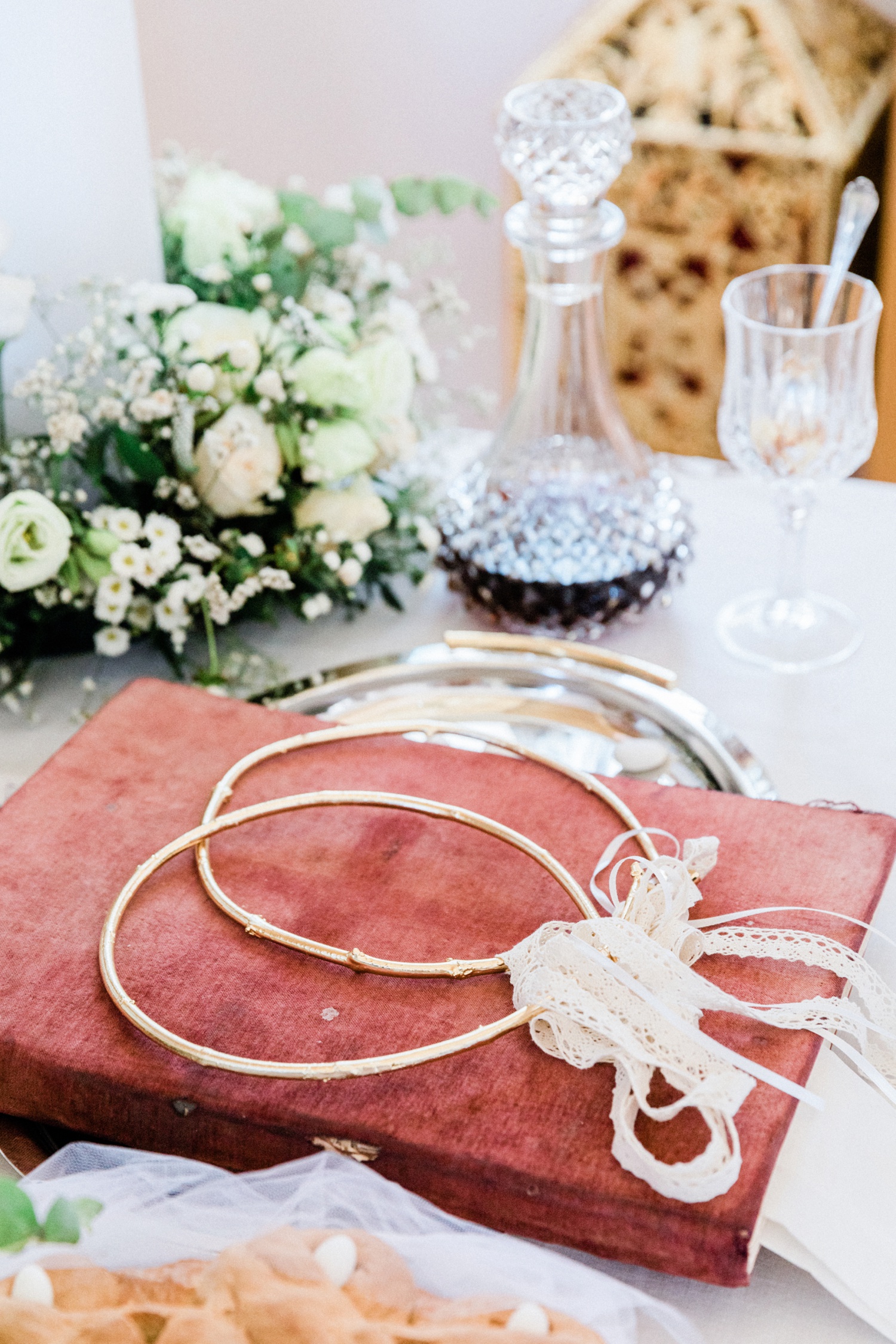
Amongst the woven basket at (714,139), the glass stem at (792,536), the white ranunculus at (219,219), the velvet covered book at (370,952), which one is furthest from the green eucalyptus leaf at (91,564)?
the woven basket at (714,139)

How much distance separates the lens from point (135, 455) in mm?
823

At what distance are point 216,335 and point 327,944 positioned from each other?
0.43 meters

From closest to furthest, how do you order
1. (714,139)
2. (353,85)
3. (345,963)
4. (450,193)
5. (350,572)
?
(345,963), (350,572), (450,193), (714,139), (353,85)

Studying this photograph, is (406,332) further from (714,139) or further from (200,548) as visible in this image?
(714,139)

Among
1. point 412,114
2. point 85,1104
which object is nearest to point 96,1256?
point 85,1104

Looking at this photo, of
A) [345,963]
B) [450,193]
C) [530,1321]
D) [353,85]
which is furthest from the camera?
[353,85]

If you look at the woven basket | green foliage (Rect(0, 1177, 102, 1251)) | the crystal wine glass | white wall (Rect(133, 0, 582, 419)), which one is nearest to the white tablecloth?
the crystal wine glass

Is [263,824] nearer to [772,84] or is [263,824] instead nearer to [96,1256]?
[96,1256]

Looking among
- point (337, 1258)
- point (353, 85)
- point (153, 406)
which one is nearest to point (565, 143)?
point (153, 406)

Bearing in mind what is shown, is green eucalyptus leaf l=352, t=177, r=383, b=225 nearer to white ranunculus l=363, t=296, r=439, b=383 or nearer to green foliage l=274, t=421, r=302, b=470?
white ranunculus l=363, t=296, r=439, b=383

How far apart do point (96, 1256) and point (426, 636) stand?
53 centimetres

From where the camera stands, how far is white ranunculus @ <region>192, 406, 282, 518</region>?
818mm

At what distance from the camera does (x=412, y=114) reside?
241cm

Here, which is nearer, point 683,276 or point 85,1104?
point 85,1104
